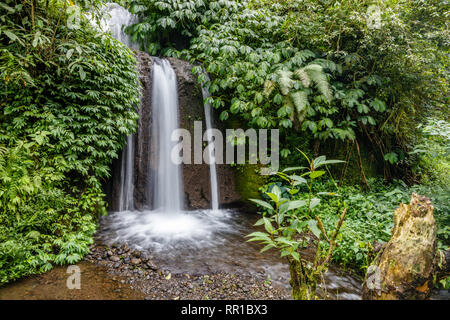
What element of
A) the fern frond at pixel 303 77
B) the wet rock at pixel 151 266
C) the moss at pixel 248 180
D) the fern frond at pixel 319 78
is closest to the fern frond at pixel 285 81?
the fern frond at pixel 303 77

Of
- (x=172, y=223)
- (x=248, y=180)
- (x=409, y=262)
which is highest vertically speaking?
(x=248, y=180)

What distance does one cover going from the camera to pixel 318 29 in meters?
4.78

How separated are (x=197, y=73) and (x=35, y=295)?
4.88 m

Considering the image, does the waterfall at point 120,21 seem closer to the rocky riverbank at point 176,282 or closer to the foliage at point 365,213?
the foliage at point 365,213

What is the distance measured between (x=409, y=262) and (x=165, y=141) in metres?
4.59

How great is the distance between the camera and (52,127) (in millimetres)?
3330

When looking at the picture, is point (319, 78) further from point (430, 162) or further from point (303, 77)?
point (430, 162)

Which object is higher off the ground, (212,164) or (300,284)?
(212,164)

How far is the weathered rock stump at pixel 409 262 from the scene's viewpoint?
175 cm

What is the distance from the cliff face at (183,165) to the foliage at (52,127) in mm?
844

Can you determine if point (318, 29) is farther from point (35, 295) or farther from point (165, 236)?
point (35, 295)

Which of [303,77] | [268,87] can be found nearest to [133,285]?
[268,87]

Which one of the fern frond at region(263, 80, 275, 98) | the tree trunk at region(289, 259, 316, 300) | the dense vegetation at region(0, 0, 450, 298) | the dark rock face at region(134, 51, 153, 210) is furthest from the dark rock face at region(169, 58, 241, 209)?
the tree trunk at region(289, 259, 316, 300)
